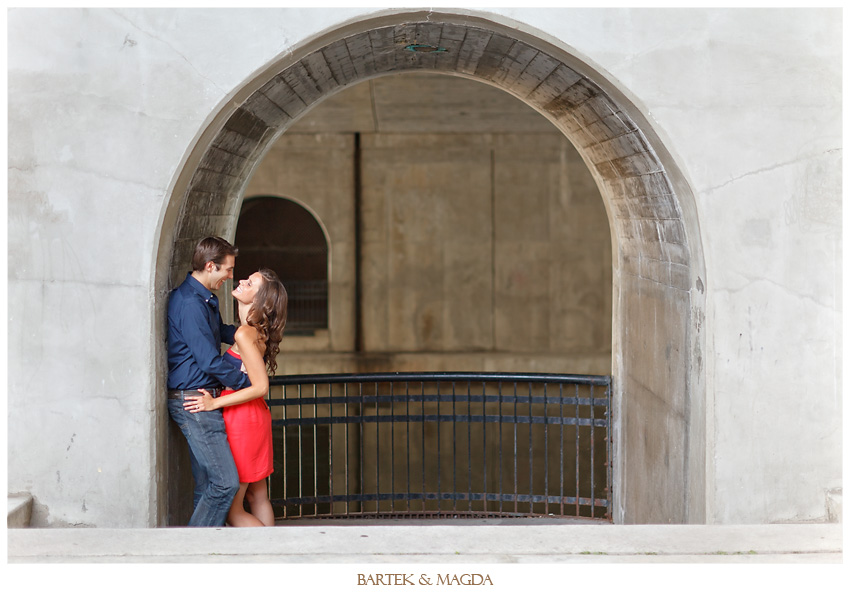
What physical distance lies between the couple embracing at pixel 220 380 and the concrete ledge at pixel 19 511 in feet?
2.80

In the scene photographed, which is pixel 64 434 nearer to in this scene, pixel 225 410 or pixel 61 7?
pixel 225 410

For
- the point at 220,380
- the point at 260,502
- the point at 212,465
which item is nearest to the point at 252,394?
the point at 220,380

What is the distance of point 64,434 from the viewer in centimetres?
461

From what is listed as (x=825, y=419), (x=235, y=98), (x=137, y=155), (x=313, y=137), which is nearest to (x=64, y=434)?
(x=137, y=155)

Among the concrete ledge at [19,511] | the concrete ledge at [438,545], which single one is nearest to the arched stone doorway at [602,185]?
the concrete ledge at [19,511]

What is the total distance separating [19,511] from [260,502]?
1.31 m

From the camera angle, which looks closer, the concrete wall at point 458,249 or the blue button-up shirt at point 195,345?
the blue button-up shirt at point 195,345

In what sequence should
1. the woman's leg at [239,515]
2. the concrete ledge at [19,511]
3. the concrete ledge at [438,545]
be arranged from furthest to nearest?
the woman's leg at [239,515]
the concrete ledge at [19,511]
the concrete ledge at [438,545]

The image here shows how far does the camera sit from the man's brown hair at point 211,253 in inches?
188

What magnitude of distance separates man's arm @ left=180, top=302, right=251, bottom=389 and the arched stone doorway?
0.85 ft

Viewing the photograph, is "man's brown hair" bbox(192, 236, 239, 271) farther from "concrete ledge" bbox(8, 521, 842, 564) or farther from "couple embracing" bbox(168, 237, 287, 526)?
"concrete ledge" bbox(8, 521, 842, 564)

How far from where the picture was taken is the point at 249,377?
4684mm

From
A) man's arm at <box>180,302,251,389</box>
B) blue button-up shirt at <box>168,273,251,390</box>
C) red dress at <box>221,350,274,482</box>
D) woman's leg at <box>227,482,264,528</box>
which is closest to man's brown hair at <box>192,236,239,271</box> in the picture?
blue button-up shirt at <box>168,273,251,390</box>

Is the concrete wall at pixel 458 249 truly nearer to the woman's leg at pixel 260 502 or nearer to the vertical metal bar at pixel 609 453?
the vertical metal bar at pixel 609 453
